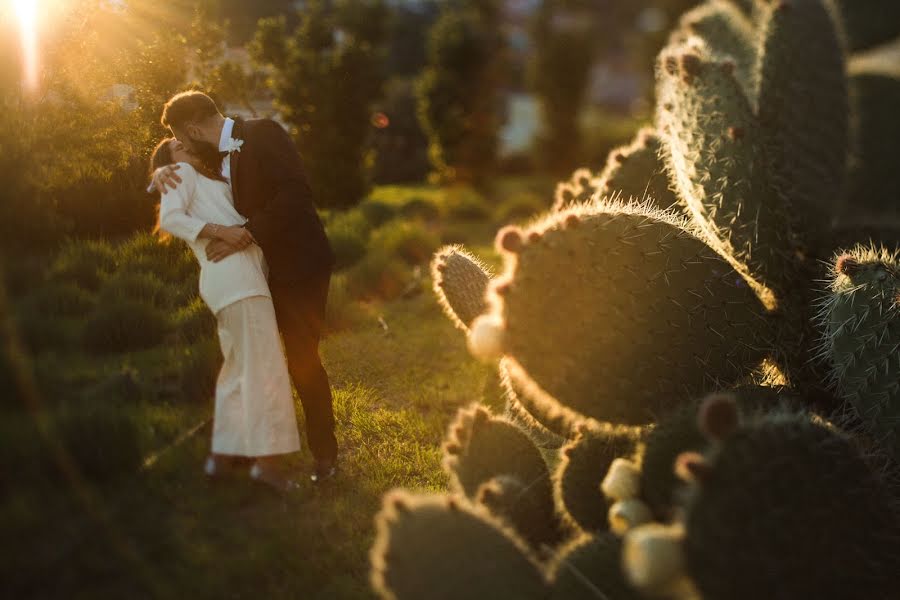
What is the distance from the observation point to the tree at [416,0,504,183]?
42.3 feet

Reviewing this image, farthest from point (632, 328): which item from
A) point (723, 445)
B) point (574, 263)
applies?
point (723, 445)

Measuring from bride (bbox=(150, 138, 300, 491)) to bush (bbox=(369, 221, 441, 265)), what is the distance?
1429 millimetres

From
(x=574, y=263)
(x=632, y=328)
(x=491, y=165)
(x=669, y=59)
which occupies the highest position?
(x=669, y=59)

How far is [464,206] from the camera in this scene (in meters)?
11.4

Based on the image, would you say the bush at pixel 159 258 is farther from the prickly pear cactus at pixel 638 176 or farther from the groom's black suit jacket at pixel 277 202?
the prickly pear cactus at pixel 638 176

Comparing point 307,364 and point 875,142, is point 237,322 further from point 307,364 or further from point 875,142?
point 875,142

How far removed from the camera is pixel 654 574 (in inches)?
55.9

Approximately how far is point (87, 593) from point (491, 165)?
13054mm

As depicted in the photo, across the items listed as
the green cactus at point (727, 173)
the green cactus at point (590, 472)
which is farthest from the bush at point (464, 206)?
the green cactus at point (590, 472)

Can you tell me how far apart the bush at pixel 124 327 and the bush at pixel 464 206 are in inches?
362

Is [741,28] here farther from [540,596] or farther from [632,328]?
[540,596]

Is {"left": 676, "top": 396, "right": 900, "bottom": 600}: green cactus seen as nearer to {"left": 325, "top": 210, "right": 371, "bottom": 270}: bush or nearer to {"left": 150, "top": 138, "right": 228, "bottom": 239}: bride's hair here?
{"left": 150, "top": 138, "right": 228, "bottom": 239}: bride's hair

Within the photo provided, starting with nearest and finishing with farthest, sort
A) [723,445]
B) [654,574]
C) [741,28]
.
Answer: [654,574] < [723,445] < [741,28]

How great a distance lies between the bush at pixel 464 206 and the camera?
11125mm
